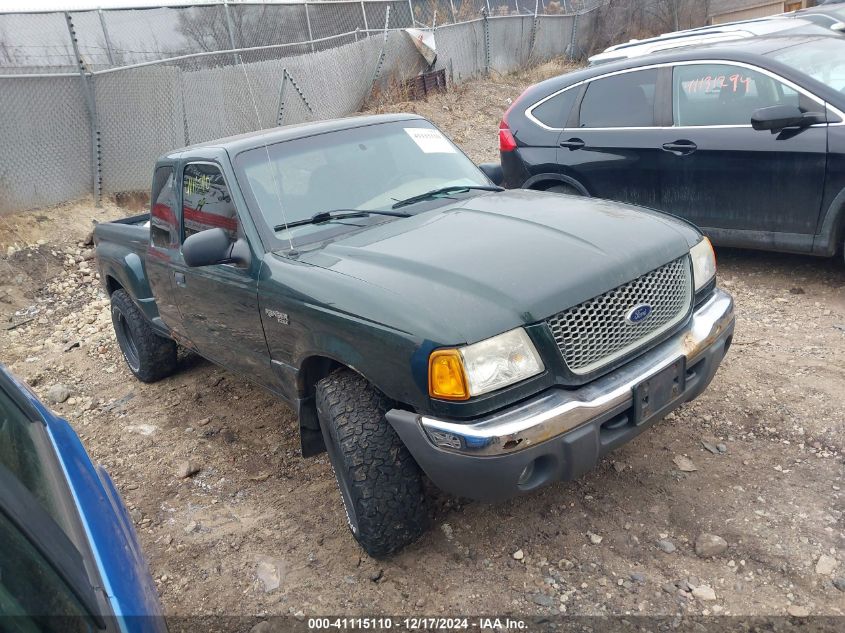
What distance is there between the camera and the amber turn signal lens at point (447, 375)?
242cm

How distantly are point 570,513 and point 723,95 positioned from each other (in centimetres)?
377

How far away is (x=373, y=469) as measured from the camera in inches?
108

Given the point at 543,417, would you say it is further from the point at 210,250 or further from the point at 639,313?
the point at 210,250

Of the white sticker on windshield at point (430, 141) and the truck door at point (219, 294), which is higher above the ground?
the white sticker on windshield at point (430, 141)

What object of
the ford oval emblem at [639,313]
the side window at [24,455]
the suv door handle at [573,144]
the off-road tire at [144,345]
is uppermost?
the side window at [24,455]

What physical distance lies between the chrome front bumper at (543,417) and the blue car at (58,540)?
1.08 metres

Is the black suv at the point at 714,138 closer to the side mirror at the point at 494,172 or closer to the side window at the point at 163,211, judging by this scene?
the side mirror at the point at 494,172

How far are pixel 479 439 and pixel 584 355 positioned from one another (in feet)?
1.83

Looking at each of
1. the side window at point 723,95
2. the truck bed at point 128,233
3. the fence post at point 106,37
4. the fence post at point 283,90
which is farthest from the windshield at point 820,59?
the fence post at point 106,37

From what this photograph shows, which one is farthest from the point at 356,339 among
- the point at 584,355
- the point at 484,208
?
Result: the point at 484,208

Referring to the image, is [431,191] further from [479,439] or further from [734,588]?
[734,588]

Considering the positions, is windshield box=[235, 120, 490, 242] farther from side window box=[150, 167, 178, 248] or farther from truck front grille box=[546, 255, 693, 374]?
truck front grille box=[546, 255, 693, 374]

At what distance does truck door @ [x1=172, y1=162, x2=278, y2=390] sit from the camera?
3.44m

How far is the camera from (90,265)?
29.8 ft
